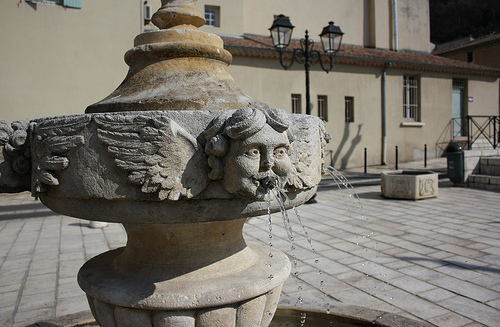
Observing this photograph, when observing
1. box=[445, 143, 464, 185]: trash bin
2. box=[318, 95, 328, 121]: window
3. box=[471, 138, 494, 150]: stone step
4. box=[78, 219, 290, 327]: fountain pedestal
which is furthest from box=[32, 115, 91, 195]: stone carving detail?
box=[471, 138, 494, 150]: stone step

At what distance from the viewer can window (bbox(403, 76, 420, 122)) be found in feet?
53.7

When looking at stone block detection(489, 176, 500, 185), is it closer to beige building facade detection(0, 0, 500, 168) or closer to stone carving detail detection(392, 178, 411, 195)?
stone carving detail detection(392, 178, 411, 195)

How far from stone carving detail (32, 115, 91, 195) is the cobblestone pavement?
1645mm

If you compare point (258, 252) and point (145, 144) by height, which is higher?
point (145, 144)

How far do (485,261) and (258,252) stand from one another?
9.82 feet

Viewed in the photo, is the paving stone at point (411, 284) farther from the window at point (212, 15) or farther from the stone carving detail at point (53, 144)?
the window at point (212, 15)

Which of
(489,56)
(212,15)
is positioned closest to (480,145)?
(489,56)

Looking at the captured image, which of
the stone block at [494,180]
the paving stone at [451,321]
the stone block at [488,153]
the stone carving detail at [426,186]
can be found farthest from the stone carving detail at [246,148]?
the stone block at [488,153]

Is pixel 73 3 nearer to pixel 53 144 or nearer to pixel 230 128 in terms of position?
pixel 53 144

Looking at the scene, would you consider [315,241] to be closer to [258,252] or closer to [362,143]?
[258,252]

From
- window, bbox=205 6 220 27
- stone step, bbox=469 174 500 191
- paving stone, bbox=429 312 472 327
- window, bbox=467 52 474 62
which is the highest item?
window, bbox=467 52 474 62

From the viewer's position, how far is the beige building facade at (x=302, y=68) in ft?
33.1

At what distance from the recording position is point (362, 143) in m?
15.2

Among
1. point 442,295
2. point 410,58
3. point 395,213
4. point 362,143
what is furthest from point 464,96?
point 442,295
